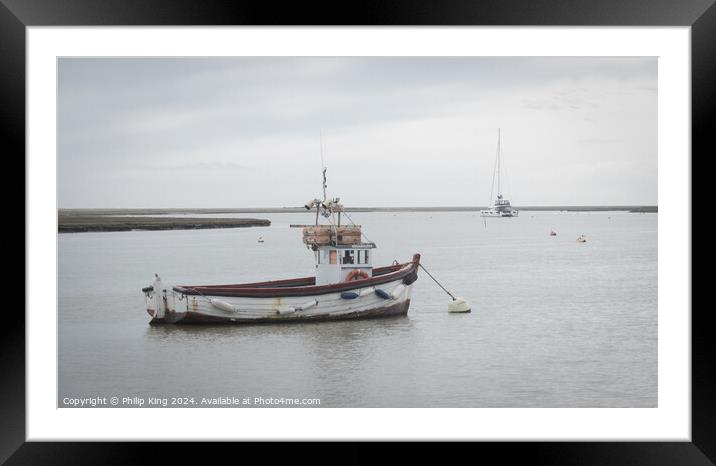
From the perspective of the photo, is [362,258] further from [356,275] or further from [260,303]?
[260,303]

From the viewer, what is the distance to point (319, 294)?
499 inches

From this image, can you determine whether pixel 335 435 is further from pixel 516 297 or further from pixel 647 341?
pixel 516 297

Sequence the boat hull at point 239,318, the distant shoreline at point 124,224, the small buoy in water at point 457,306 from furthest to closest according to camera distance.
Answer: the distant shoreline at point 124,224 → the small buoy in water at point 457,306 → the boat hull at point 239,318

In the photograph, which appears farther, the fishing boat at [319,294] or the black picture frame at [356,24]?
the fishing boat at [319,294]

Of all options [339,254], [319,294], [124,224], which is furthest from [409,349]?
[124,224]

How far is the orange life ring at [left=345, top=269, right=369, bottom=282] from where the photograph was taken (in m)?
13.1

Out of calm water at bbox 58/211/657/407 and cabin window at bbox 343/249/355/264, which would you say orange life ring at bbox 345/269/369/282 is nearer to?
cabin window at bbox 343/249/355/264

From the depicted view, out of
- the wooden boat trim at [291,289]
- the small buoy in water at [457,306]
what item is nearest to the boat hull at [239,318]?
the wooden boat trim at [291,289]

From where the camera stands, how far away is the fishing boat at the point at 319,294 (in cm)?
1225

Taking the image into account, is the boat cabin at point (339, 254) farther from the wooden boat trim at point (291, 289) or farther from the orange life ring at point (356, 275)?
the wooden boat trim at point (291, 289)

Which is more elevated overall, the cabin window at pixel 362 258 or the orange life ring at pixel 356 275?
the cabin window at pixel 362 258

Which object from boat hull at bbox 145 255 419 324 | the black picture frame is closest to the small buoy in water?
boat hull at bbox 145 255 419 324

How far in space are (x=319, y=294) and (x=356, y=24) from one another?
21.0 ft

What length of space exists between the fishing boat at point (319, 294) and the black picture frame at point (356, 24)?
491cm
